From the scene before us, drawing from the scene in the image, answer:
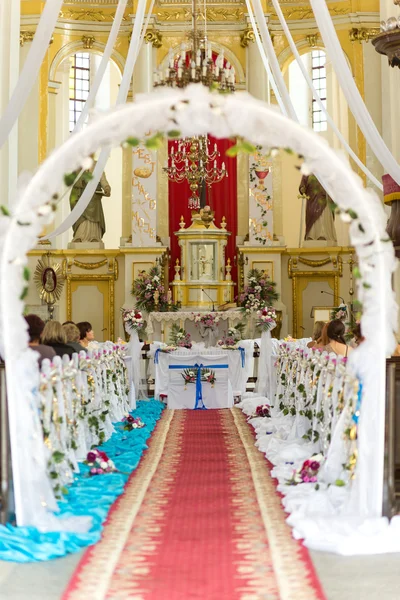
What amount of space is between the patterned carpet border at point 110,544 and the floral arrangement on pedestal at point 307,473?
1.18 metres

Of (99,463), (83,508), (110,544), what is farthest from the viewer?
(99,463)

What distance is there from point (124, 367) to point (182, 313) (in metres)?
3.93

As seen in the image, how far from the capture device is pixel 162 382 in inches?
517

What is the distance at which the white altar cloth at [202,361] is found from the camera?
1267cm

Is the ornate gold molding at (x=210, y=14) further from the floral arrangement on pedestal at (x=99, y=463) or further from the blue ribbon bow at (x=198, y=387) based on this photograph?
the floral arrangement on pedestal at (x=99, y=463)

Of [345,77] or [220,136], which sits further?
[345,77]

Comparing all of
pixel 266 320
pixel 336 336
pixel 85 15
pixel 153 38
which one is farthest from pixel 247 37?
pixel 336 336

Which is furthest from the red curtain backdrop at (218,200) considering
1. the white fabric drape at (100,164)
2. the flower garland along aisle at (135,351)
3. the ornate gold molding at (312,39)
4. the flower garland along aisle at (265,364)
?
the white fabric drape at (100,164)

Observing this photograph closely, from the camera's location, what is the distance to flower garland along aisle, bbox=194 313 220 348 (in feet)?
49.3

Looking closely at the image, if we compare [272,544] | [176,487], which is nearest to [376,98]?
[176,487]

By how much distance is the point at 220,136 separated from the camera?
5.51 metres

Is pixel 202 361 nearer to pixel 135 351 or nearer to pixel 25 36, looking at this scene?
pixel 135 351

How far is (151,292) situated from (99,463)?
9935mm

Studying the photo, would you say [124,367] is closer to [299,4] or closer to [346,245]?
[346,245]
